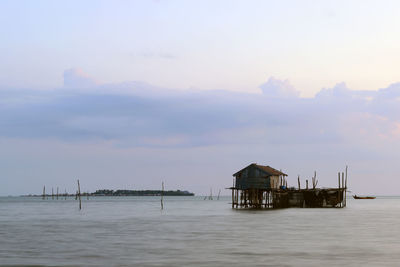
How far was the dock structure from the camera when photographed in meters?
93.2

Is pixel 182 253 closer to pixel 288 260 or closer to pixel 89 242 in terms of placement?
pixel 288 260

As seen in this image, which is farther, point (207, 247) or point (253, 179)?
point (253, 179)

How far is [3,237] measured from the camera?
47688mm

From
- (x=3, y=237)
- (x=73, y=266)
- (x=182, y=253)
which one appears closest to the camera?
(x=73, y=266)

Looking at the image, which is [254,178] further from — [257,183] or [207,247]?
[207,247]

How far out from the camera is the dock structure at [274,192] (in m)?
93.2

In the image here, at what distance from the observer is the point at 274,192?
9794cm

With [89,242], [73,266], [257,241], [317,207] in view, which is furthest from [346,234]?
[317,207]

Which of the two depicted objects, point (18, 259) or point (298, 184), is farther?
point (298, 184)

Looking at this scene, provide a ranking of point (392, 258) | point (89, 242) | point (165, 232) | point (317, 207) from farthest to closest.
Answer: point (317, 207)
point (165, 232)
point (89, 242)
point (392, 258)

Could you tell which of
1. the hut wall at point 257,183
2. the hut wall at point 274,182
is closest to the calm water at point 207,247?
the hut wall at point 257,183

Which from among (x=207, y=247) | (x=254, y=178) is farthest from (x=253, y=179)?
(x=207, y=247)

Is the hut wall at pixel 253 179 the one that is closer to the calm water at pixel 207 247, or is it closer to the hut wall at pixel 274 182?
the hut wall at pixel 274 182

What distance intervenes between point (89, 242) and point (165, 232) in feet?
35.9
